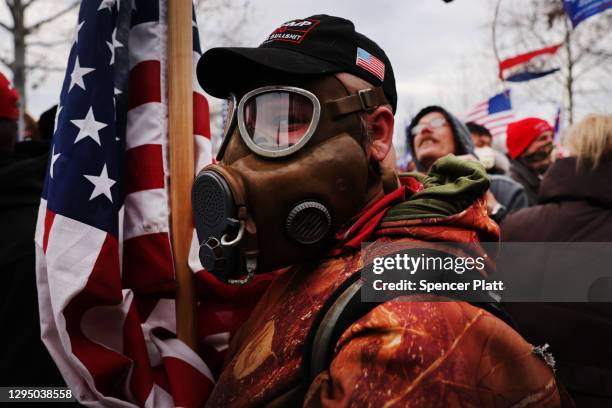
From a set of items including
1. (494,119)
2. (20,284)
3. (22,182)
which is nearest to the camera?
(20,284)

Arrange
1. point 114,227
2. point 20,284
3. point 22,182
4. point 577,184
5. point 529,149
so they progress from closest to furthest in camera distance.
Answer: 1. point 114,227
2. point 20,284
3. point 22,182
4. point 577,184
5. point 529,149

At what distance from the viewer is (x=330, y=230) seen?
1743mm

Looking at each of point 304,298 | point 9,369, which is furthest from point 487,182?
point 9,369

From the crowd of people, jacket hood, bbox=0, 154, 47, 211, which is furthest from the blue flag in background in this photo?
jacket hood, bbox=0, 154, 47, 211

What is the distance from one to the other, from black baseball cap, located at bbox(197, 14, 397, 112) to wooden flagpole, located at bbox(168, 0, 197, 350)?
0.32 m

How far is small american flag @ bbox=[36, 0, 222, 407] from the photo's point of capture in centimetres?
195

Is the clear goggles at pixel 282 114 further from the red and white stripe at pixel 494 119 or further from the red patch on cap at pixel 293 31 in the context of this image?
the red and white stripe at pixel 494 119

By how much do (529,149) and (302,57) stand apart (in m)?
Answer: 5.01

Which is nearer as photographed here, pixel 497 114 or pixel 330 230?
pixel 330 230

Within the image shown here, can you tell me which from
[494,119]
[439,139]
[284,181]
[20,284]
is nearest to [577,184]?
[439,139]

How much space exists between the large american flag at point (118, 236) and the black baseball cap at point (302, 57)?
47 cm

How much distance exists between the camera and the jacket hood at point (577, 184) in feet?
10.2

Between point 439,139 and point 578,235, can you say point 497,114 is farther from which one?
point 578,235

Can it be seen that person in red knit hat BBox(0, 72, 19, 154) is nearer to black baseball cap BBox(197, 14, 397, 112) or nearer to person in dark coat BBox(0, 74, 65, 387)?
person in dark coat BBox(0, 74, 65, 387)
